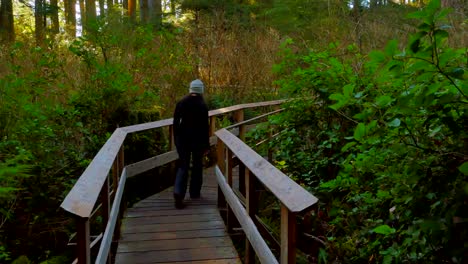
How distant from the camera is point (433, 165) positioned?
107 inches

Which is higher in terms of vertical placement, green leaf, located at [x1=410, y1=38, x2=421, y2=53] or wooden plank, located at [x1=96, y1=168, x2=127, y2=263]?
green leaf, located at [x1=410, y1=38, x2=421, y2=53]

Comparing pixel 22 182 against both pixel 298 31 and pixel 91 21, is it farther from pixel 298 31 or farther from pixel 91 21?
pixel 298 31

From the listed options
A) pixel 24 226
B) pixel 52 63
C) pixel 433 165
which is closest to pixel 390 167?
pixel 433 165

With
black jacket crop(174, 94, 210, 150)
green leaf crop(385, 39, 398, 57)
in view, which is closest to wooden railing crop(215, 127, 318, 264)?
green leaf crop(385, 39, 398, 57)

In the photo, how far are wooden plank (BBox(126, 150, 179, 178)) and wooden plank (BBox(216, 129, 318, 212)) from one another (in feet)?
8.75

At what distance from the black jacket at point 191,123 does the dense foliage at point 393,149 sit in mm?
1310

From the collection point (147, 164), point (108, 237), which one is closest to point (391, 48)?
point (108, 237)

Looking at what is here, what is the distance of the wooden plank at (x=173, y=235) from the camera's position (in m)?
5.40

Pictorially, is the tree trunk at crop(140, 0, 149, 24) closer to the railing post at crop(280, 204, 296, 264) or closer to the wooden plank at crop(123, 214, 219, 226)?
the wooden plank at crop(123, 214, 219, 226)

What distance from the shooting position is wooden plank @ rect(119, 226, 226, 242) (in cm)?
540

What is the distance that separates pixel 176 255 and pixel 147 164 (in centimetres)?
Result: 247

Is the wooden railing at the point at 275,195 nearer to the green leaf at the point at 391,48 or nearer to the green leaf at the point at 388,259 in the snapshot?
the green leaf at the point at 388,259

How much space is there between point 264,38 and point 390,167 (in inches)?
466

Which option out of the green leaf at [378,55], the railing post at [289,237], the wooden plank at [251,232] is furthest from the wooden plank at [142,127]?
the green leaf at [378,55]
